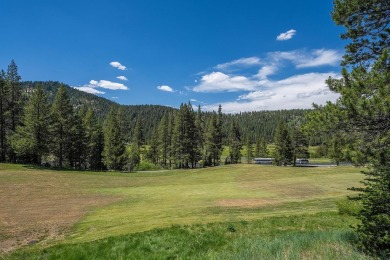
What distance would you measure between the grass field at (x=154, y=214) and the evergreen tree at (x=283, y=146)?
3246 cm

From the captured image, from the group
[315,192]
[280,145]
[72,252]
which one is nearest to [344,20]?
[72,252]

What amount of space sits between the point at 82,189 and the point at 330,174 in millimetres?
41246

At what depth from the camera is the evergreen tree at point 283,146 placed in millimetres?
83812

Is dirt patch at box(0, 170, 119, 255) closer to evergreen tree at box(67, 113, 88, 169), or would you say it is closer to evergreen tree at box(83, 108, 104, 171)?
evergreen tree at box(67, 113, 88, 169)

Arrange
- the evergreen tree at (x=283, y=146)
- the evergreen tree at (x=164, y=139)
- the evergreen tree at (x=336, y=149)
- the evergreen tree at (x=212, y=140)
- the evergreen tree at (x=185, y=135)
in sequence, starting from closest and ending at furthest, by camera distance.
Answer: the evergreen tree at (x=336, y=149) < the evergreen tree at (x=185, y=135) < the evergreen tree at (x=283, y=146) < the evergreen tree at (x=212, y=140) < the evergreen tree at (x=164, y=139)

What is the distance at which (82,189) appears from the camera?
37.5m

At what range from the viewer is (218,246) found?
1028 centimetres

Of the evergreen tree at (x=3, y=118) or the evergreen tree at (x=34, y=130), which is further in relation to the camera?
the evergreen tree at (x=3, y=118)

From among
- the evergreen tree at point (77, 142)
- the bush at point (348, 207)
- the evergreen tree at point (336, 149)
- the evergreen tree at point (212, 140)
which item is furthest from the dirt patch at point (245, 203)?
the evergreen tree at point (212, 140)

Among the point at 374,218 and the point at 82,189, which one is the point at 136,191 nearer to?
the point at 82,189

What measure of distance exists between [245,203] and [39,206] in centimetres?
1924

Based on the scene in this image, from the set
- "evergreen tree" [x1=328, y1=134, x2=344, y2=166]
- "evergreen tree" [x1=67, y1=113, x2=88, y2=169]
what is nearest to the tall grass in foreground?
"evergreen tree" [x1=328, y1=134, x2=344, y2=166]

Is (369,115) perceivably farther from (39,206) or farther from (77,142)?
(77,142)

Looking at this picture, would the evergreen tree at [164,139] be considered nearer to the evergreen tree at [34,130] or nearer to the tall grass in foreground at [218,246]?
the evergreen tree at [34,130]
